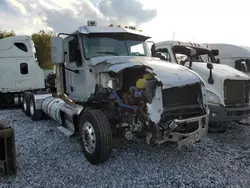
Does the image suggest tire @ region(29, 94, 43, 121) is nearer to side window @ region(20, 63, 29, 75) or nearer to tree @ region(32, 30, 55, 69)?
side window @ region(20, 63, 29, 75)

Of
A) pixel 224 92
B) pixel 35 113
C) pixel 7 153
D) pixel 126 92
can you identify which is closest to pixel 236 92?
pixel 224 92

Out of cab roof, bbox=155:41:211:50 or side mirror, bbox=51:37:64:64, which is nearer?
side mirror, bbox=51:37:64:64

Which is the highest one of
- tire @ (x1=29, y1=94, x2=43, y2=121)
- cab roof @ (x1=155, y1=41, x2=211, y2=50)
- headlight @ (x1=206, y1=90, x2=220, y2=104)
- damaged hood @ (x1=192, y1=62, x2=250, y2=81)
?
cab roof @ (x1=155, y1=41, x2=211, y2=50)

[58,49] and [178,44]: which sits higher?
[178,44]

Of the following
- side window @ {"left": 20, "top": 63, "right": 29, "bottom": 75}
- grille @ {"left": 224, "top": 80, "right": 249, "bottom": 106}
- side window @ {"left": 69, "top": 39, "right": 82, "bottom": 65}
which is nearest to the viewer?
side window @ {"left": 69, "top": 39, "right": 82, "bottom": 65}

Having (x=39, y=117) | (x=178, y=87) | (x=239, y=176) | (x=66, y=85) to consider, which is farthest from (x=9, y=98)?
(x=239, y=176)

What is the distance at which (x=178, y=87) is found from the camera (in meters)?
3.88

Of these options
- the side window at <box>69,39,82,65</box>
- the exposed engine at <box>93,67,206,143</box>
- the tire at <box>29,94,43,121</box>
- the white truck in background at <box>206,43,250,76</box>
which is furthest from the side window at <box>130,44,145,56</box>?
the white truck in background at <box>206,43,250,76</box>

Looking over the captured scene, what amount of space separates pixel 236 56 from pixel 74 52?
6993 mm

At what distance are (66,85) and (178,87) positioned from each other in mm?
3388

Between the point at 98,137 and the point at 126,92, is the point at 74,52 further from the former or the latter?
the point at 98,137

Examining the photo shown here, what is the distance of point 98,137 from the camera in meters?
4.05

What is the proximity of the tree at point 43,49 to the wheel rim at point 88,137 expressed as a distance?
21376mm

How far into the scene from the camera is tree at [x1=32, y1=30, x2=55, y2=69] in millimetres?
25031
